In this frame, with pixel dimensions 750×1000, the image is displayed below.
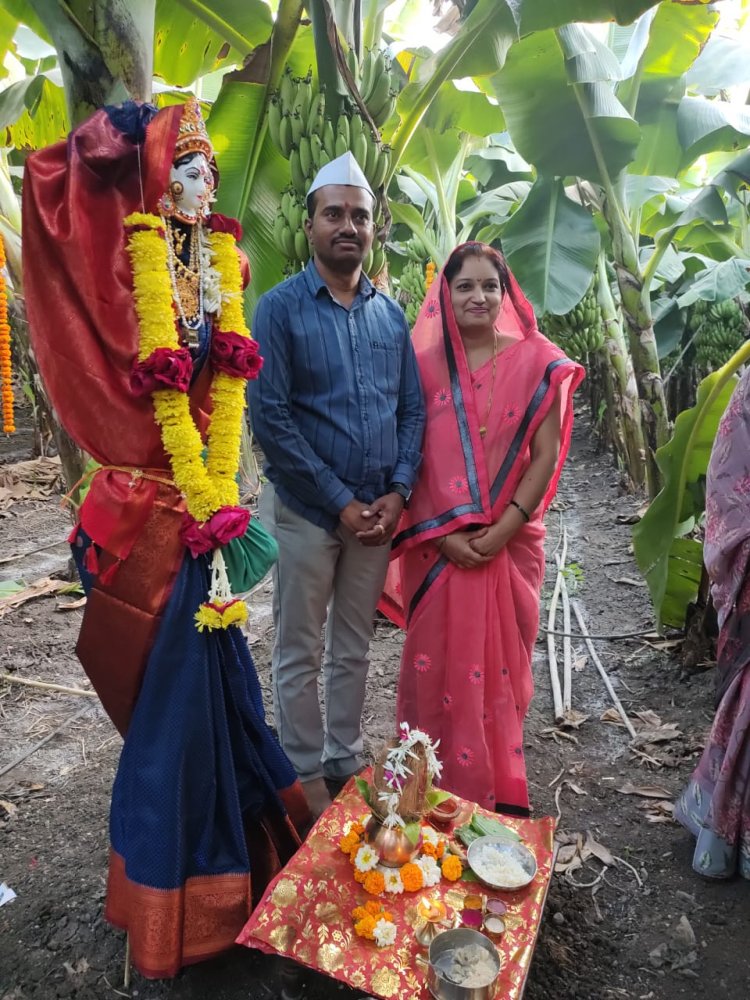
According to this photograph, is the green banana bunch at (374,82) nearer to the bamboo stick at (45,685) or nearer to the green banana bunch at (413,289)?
the bamboo stick at (45,685)

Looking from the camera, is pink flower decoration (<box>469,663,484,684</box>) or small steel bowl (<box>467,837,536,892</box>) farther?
pink flower decoration (<box>469,663,484,684</box>)

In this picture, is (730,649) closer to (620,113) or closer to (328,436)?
(328,436)

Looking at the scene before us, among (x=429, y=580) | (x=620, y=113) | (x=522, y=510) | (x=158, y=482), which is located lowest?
(x=429, y=580)

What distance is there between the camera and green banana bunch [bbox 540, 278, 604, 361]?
600cm

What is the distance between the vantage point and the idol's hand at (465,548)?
223cm

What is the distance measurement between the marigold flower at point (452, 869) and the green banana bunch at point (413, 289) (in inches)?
213

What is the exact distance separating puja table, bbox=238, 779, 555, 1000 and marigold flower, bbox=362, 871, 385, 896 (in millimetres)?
20

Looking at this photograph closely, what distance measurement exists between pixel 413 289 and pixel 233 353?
17.4 feet

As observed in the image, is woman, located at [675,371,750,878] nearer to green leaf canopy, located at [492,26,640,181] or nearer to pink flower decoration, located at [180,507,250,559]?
pink flower decoration, located at [180,507,250,559]

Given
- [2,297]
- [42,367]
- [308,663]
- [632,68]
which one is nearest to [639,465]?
[632,68]

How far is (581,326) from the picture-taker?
6.08 metres

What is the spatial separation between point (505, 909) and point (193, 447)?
1.25 m

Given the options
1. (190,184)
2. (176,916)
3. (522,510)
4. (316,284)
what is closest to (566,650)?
(522,510)

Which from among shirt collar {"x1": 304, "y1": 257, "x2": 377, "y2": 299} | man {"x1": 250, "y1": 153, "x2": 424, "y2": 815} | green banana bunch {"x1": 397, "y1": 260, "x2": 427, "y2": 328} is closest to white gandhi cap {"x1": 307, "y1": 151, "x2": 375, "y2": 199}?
man {"x1": 250, "y1": 153, "x2": 424, "y2": 815}
